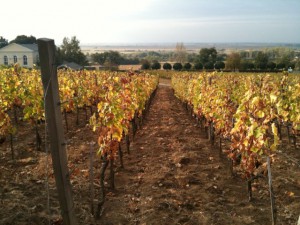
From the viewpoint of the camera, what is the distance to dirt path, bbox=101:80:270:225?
4973 millimetres

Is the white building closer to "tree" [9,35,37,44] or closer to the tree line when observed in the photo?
the tree line

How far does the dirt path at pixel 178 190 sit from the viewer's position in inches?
196

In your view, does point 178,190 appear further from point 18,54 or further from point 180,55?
point 180,55

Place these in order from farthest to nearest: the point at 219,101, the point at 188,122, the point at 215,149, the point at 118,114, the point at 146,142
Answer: the point at 188,122, the point at 146,142, the point at 215,149, the point at 219,101, the point at 118,114

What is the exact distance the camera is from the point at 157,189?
236 inches

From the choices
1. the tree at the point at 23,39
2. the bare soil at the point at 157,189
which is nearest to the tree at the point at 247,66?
the tree at the point at 23,39

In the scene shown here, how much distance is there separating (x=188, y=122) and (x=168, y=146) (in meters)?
4.41

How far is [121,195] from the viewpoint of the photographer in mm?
5785

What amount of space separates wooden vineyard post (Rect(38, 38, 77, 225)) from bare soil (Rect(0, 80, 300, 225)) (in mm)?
181

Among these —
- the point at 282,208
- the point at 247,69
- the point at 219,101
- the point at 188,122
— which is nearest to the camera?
the point at 282,208

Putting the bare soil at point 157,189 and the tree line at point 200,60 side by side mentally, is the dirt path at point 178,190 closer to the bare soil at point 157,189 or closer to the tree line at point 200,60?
the bare soil at point 157,189

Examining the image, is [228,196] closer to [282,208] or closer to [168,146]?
[282,208]

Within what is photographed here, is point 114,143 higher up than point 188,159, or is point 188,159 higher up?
point 114,143

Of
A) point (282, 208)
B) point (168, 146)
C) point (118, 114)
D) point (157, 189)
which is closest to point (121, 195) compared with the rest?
point (157, 189)
